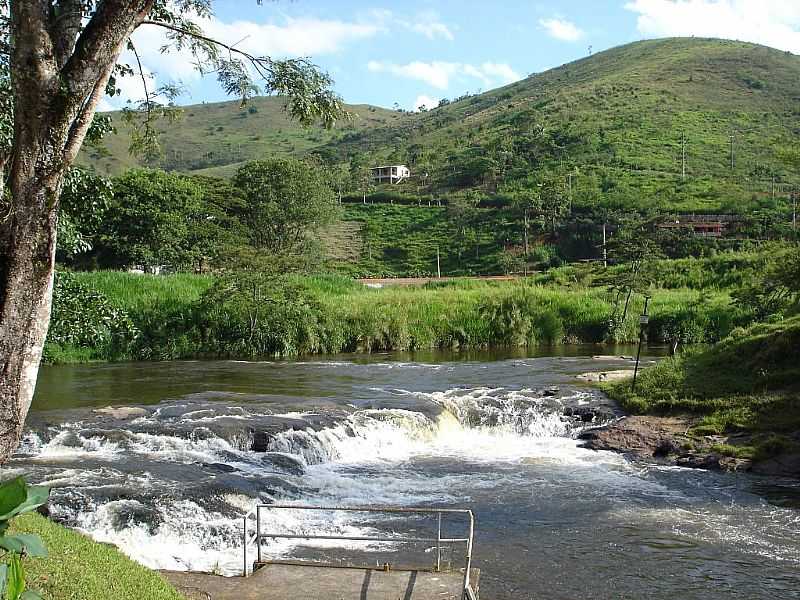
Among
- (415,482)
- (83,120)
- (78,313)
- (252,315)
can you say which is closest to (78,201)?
(78,313)

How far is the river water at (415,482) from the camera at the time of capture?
10.8 metres

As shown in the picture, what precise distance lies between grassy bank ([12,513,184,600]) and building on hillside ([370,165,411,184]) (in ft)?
365

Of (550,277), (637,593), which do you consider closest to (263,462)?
(637,593)

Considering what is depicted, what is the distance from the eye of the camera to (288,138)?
193875mm

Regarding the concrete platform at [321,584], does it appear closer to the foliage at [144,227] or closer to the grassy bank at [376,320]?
the grassy bank at [376,320]

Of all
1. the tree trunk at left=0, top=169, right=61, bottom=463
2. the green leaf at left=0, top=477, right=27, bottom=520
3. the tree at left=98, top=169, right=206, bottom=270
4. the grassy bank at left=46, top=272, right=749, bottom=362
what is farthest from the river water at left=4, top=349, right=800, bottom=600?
the tree at left=98, top=169, right=206, bottom=270

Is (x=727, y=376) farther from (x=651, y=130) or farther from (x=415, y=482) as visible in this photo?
(x=651, y=130)

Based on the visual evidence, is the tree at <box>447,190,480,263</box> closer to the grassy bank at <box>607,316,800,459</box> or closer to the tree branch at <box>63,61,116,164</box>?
the grassy bank at <box>607,316,800,459</box>

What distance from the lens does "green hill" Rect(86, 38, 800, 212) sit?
8094cm

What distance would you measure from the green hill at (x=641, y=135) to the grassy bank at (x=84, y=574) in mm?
52942

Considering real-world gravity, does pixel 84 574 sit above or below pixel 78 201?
below

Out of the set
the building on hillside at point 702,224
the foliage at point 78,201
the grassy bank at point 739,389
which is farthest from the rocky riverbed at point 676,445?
the building on hillside at point 702,224

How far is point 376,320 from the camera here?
35.0m

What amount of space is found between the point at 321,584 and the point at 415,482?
649 centimetres
